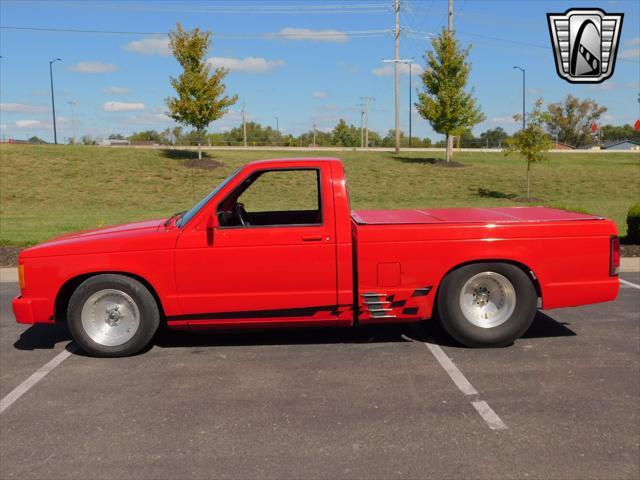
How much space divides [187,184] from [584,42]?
67.3 feet

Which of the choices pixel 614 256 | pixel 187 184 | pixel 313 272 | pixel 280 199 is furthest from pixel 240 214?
pixel 187 184

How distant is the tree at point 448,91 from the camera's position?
108 ft

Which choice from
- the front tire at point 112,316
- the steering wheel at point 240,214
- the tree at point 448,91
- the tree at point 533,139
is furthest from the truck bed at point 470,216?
the tree at point 448,91

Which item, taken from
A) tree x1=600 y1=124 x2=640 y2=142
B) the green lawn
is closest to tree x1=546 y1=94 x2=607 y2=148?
tree x1=600 y1=124 x2=640 y2=142

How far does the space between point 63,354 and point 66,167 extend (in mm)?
28088

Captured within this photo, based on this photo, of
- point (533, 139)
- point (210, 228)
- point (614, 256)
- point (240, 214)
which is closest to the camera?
point (210, 228)

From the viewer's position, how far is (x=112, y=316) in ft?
18.8

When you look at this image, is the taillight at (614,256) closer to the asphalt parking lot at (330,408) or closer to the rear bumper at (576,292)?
the rear bumper at (576,292)

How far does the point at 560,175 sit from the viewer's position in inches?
1315

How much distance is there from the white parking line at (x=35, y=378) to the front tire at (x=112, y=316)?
281 mm

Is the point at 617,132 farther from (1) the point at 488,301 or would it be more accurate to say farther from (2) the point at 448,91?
(1) the point at 488,301

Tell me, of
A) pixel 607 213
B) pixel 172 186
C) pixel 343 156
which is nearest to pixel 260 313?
pixel 607 213

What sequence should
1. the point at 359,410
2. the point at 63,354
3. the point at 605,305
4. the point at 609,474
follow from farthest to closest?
the point at 605,305
the point at 63,354
the point at 359,410
the point at 609,474

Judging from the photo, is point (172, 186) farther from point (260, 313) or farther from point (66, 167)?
point (260, 313)
